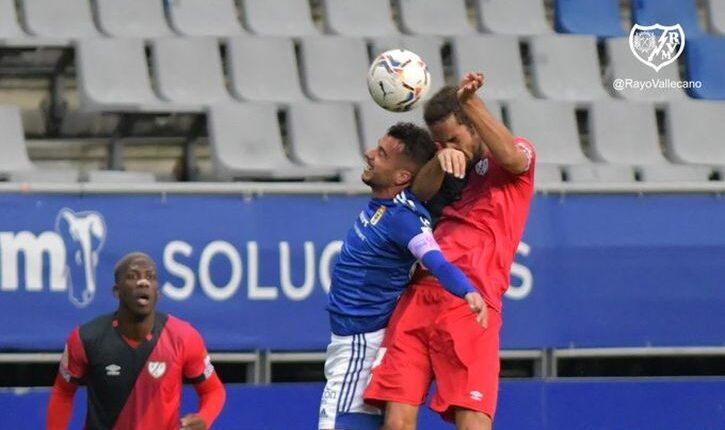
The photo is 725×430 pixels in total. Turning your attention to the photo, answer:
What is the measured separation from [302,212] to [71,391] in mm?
2328

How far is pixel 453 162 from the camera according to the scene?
6488 mm

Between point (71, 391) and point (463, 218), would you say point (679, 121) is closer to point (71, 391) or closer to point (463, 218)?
point (463, 218)

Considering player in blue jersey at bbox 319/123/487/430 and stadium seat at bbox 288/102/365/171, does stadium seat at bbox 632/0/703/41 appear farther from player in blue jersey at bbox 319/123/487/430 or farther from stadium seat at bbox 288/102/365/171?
player in blue jersey at bbox 319/123/487/430

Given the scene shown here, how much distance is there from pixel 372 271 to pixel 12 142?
344 centimetres

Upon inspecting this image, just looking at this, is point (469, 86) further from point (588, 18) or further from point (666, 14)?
point (666, 14)

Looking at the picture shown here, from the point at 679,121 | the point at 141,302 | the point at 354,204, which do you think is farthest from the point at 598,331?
the point at 141,302

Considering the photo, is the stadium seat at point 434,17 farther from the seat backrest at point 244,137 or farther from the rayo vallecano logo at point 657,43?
the seat backrest at point 244,137

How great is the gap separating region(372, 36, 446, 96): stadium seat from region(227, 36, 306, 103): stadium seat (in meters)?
0.64

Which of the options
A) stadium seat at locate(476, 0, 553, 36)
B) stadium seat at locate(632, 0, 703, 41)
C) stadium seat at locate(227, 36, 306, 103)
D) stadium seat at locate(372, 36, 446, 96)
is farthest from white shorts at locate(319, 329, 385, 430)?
stadium seat at locate(632, 0, 703, 41)

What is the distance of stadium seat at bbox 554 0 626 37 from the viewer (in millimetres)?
12195

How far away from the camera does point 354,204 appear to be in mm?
9305

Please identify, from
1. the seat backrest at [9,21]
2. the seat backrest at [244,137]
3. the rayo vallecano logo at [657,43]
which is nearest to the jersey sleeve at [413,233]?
the seat backrest at [244,137]

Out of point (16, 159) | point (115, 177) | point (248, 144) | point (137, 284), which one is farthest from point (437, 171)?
point (16, 159)

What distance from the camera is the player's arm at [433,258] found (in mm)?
6406
